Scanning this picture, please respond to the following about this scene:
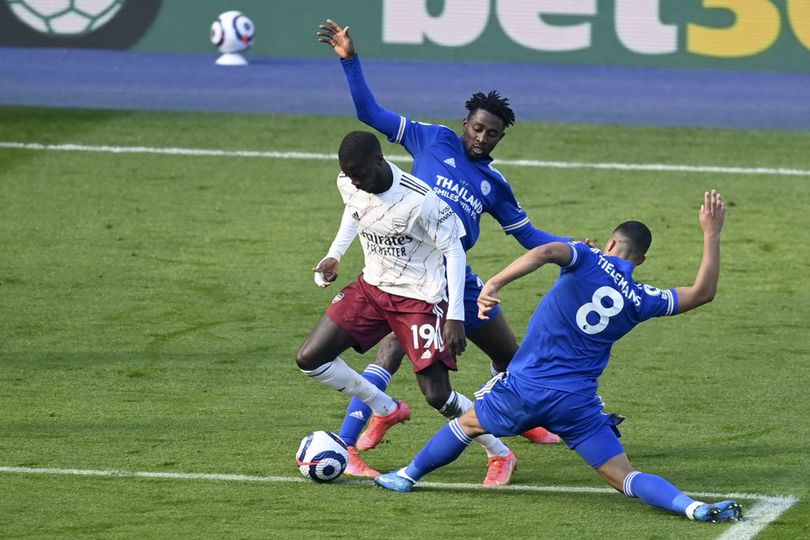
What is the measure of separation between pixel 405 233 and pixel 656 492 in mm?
1885

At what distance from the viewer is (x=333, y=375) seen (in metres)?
8.18

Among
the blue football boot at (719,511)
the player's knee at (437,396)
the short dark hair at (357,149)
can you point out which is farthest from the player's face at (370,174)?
the blue football boot at (719,511)

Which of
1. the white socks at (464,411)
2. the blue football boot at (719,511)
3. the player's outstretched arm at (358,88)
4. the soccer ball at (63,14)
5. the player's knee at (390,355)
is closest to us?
the blue football boot at (719,511)

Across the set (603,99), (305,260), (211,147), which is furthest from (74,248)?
(603,99)

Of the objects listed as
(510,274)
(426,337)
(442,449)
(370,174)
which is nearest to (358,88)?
(370,174)

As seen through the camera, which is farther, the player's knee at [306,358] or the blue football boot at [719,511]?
the player's knee at [306,358]

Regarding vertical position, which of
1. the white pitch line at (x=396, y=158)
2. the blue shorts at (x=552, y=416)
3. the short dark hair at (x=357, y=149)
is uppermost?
the short dark hair at (x=357, y=149)

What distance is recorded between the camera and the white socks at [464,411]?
8070 millimetres

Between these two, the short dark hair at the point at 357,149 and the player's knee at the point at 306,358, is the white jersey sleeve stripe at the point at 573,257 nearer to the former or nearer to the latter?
the short dark hair at the point at 357,149

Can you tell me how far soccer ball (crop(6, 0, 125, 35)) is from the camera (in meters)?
22.1

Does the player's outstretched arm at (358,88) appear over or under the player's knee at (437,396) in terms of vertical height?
over

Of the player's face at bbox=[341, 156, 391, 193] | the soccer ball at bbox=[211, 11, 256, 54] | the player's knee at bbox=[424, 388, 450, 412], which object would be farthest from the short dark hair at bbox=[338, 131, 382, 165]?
the soccer ball at bbox=[211, 11, 256, 54]

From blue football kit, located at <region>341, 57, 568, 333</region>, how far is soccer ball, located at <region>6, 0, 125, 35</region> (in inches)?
553

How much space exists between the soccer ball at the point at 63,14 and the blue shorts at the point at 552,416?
52.0 feet
